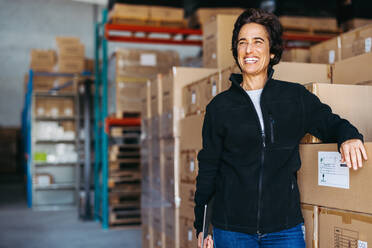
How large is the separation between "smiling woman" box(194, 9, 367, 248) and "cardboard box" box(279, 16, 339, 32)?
4531mm

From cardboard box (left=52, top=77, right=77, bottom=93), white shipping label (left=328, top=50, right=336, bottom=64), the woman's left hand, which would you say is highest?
cardboard box (left=52, top=77, right=77, bottom=93)

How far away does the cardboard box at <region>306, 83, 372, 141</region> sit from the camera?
2328mm

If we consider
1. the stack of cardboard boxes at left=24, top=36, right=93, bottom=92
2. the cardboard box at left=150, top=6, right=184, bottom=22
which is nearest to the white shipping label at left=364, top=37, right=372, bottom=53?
the cardboard box at left=150, top=6, right=184, bottom=22

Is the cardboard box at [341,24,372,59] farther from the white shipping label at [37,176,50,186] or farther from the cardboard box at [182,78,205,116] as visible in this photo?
the white shipping label at [37,176,50,186]

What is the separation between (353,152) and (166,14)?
4977 mm

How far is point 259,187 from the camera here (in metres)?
1.96

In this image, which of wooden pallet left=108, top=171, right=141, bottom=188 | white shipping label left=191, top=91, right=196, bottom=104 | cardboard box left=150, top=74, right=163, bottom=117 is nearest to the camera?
white shipping label left=191, top=91, right=196, bottom=104

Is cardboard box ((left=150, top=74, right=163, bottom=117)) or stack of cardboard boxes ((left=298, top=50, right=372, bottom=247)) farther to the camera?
cardboard box ((left=150, top=74, right=163, bottom=117))

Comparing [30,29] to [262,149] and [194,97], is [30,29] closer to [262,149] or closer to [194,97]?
[194,97]

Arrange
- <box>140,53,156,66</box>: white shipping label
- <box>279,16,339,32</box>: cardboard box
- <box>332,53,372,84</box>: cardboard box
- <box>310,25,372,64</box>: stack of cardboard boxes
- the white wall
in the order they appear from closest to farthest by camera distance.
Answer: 1. <box>332,53,372,84</box>: cardboard box
2. <box>310,25,372,64</box>: stack of cardboard boxes
3. <box>279,16,339,32</box>: cardboard box
4. <box>140,53,156,66</box>: white shipping label
5. the white wall

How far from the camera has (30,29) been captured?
16703 millimetres

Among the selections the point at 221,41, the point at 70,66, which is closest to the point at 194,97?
the point at 221,41

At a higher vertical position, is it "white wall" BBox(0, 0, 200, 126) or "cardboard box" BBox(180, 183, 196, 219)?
"white wall" BBox(0, 0, 200, 126)

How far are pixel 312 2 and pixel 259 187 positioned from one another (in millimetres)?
5251
